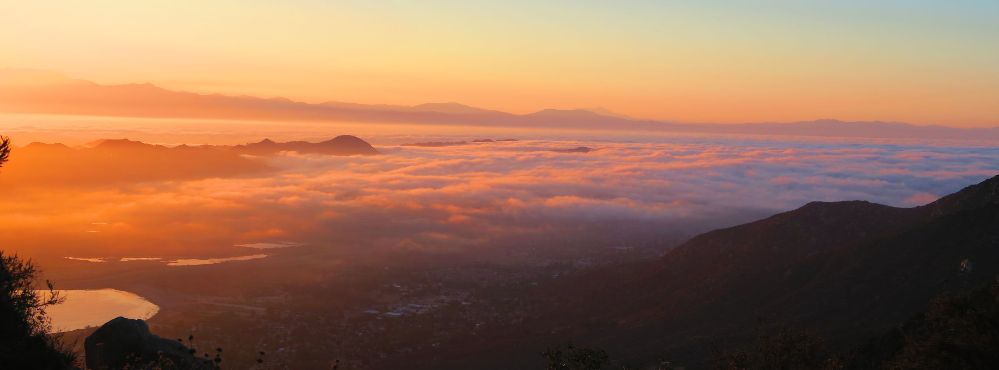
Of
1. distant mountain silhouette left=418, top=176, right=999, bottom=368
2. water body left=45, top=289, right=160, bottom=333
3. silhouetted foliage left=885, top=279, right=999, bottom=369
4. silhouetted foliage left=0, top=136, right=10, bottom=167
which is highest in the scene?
silhouetted foliage left=0, top=136, right=10, bottom=167

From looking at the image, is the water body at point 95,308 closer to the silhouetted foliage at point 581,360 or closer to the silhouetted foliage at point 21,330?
the silhouetted foliage at point 21,330

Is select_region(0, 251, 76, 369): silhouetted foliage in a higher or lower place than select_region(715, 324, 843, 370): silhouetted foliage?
higher

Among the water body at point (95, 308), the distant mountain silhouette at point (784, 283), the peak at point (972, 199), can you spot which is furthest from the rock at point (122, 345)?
the peak at point (972, 199)

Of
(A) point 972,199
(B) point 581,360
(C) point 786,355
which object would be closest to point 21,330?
(B) point 581,360

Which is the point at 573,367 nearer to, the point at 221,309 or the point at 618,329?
the point at 618,329

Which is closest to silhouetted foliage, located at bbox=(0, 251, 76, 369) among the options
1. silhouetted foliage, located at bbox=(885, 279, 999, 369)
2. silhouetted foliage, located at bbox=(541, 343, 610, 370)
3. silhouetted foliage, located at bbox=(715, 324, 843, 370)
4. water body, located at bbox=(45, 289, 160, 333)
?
silhouetted foliage, located at bbox=(541, 343, 610, 370)

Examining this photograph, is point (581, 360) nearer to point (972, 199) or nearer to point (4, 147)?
point (4, 147)

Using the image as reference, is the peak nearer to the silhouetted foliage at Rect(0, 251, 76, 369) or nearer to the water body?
the silhouetted foliage at Rect(0, 251, 76, 369)
